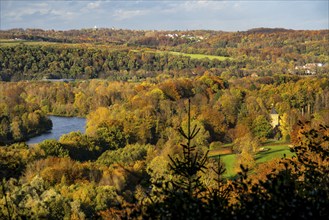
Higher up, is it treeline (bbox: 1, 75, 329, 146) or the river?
treeline (bbox: 1, 75, 329, 146)

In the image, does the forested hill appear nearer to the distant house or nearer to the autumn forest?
the autumn forest

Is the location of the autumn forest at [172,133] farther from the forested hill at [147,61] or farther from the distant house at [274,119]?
the forested hill at [147,61]

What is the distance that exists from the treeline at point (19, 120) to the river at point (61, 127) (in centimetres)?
120

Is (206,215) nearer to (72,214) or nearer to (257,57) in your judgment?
(72,214)

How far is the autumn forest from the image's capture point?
630cm

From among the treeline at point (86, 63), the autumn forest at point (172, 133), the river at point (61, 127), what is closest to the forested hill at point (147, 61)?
the treeline at point (86, 63)

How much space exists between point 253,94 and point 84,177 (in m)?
39.4

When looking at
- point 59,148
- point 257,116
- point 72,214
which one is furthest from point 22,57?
point 72,214

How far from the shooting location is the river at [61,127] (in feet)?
175

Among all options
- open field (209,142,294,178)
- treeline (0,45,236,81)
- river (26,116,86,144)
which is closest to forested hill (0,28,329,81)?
treeline (0,45,236,81)

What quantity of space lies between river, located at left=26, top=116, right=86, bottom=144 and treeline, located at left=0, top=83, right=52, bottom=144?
3.93ft

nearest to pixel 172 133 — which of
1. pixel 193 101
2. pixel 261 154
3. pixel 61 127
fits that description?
pixel 261 154

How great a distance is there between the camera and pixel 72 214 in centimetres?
1973

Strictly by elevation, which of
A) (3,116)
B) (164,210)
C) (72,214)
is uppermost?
(164,210)
